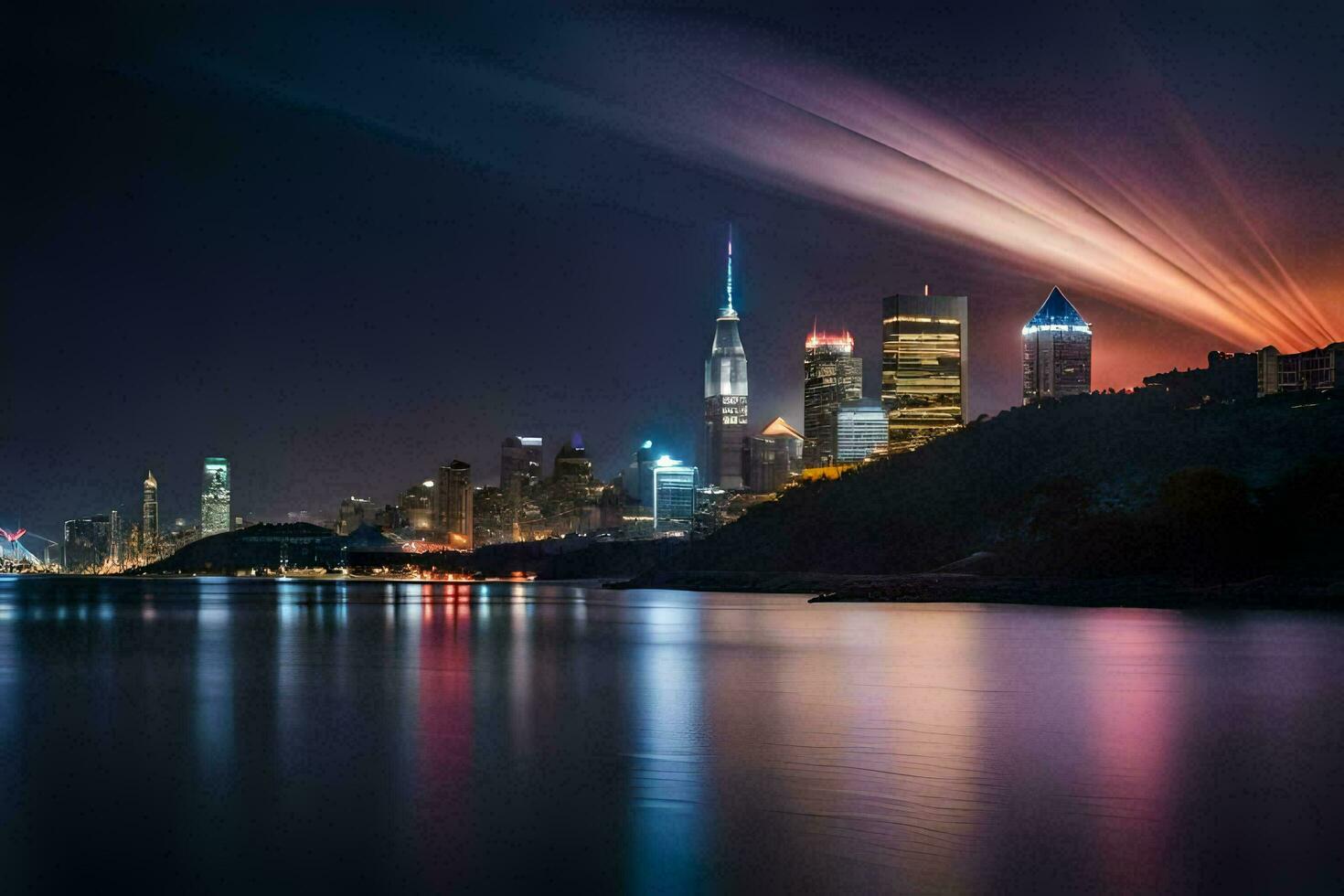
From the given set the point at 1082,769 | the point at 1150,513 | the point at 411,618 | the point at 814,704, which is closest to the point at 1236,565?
the point at 1150,513

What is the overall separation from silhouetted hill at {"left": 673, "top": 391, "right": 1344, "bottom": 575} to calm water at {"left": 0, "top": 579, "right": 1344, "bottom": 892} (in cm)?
5299

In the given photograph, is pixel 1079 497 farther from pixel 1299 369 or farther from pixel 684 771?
pixel 684 771

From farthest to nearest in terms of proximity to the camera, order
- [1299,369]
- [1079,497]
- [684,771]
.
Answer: [1299,369] → [1079,497] → [684,771]

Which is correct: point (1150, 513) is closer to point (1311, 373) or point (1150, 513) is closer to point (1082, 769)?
point (1311, 373)

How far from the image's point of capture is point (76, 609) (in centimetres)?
11206

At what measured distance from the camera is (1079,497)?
13238 centimetres

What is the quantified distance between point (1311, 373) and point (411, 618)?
355ft

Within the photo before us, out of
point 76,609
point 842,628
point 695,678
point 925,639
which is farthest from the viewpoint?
point 76,609

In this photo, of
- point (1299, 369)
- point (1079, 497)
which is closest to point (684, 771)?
point (1079, 497)

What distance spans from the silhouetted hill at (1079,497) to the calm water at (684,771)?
174ft

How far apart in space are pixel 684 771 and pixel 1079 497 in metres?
114

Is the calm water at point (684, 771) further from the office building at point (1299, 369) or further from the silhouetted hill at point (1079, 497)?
the office building at point (1299, 369)

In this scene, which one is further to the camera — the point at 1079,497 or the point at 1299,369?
the point at 1299,369

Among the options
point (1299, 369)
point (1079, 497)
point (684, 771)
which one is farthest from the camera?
point (1299, 369)
